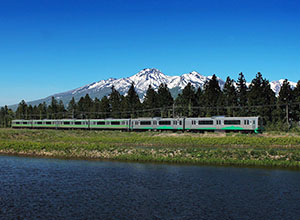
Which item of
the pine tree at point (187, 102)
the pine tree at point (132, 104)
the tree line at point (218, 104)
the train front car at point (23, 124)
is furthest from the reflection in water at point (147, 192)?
the train front car at point (23, 124)

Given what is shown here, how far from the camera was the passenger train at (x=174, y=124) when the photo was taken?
6306 centimetres

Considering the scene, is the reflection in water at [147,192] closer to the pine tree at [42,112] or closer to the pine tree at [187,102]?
the pine tree at [187,102]

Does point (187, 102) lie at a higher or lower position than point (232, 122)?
higher

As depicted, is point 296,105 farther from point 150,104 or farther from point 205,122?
point 150,104

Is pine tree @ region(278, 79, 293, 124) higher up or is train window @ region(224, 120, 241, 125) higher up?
pine tree @ region(278, 79, 293, 124)

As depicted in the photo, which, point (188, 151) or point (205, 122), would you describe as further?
point (205, 122)

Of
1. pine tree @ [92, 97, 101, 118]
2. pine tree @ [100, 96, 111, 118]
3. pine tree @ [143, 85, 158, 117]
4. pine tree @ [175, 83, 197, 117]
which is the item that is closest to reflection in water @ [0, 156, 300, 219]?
pine tree @ [175, 83, 197, 117]

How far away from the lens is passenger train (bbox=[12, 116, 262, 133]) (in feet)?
207

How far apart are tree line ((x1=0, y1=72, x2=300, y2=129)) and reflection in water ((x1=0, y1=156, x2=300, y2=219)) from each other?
50.2 m

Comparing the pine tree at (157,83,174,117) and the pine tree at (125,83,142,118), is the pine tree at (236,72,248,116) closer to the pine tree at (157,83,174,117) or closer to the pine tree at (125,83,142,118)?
the pine tree at (157,83,174,117)

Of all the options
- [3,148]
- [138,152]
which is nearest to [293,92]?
[138,152]

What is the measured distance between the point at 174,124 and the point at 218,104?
23.2 meters

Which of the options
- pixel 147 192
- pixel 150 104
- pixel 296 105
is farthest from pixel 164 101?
pixel 147 192

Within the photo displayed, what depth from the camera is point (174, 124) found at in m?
72.8
